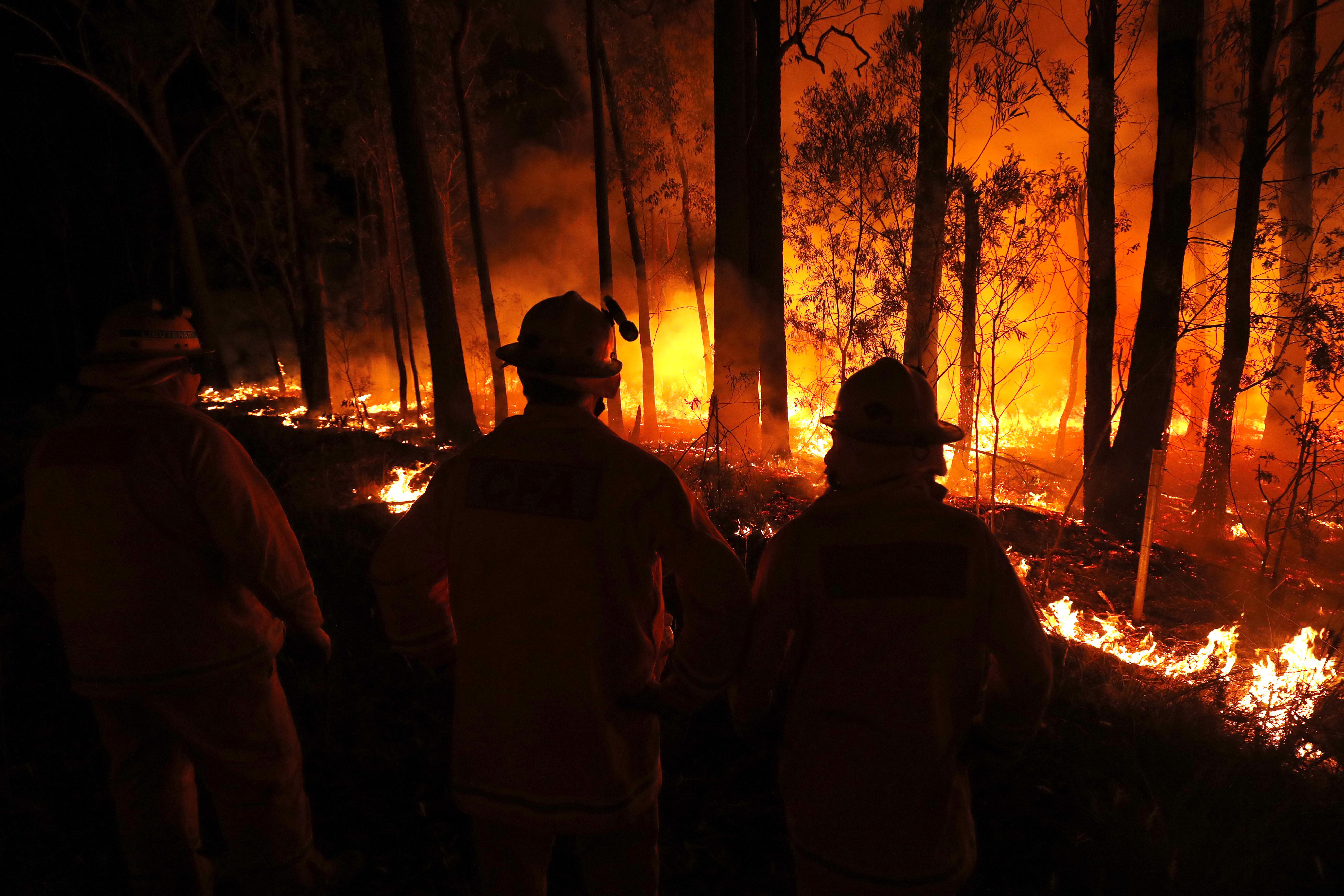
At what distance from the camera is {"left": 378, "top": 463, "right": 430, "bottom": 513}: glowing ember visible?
28.3ft

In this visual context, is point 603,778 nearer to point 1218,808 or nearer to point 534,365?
point 534,365

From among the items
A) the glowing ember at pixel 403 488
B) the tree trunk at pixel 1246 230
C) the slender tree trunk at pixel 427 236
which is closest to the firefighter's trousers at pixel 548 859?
the glowing ember at pixel 403 488

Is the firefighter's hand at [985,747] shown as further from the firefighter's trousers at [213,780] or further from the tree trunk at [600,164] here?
the tree trunk at [600,164]

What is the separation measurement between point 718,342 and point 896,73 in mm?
4910

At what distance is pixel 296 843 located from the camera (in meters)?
2.57

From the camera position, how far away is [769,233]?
12711mm

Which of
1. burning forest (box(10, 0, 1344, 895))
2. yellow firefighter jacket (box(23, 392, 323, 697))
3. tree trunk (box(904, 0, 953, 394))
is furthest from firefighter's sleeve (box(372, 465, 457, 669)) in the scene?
tree trunk (box(904, 0, 953, 394))

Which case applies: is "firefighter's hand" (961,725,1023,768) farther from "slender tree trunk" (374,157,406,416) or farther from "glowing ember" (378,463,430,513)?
"slender tree trunk" (374,157,406,416)

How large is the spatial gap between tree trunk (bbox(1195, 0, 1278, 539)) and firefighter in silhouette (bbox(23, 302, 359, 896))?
11.1 meters

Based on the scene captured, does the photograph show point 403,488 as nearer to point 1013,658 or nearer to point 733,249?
point 733,249

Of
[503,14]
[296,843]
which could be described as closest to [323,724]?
[296,843]

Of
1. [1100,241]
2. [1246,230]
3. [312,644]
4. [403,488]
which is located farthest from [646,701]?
[1246,230]

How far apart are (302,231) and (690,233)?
34.5 feet

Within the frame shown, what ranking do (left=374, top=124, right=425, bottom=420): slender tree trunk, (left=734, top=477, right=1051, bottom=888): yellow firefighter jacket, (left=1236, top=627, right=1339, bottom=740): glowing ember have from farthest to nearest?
(left=374, top=124, right=425, bottom=420): slender tree trunk → (left=1236, top=627, right=1339, bottom=740): glowing ember → (left=734, top=477, right=1051, bottom=888): yellow firefighter jacket
